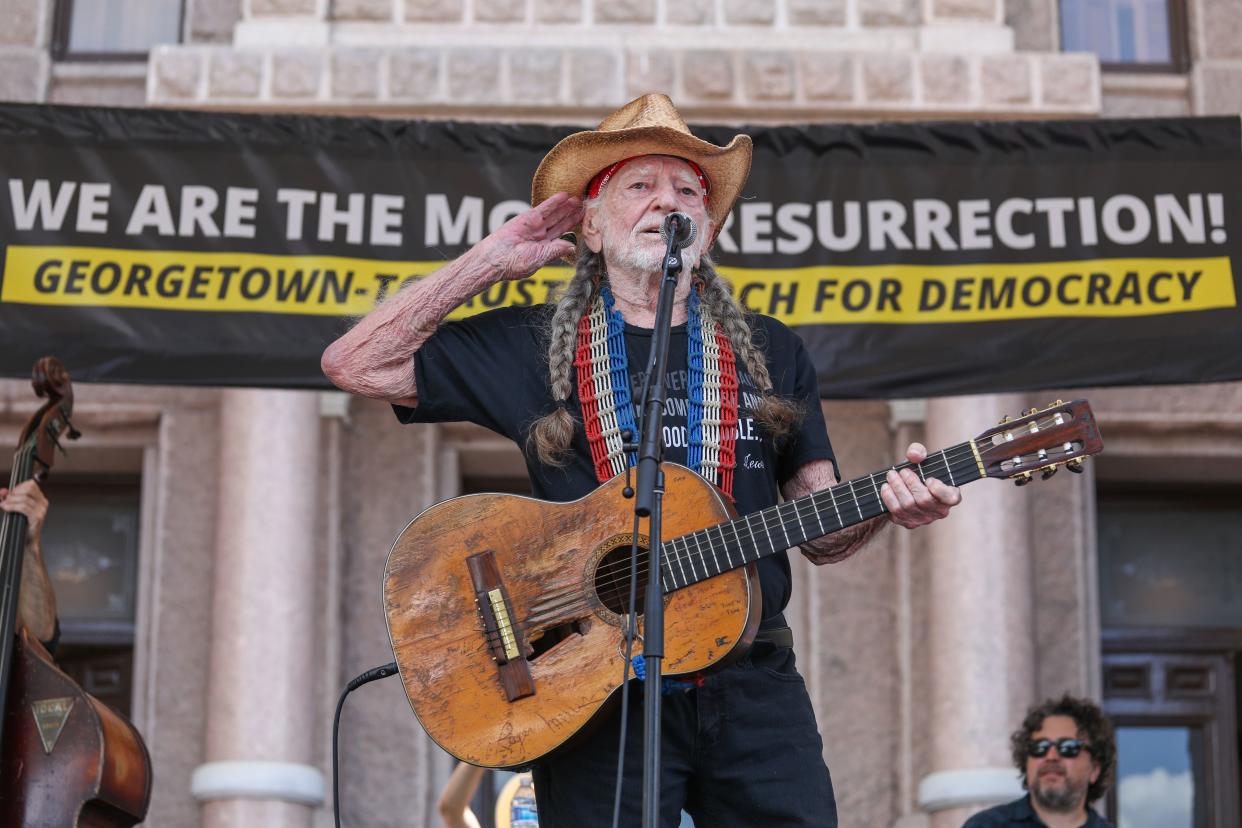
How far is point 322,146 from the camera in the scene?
6719 mm

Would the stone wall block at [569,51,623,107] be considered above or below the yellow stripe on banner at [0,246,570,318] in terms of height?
above

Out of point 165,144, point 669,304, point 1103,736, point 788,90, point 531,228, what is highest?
point 788,90

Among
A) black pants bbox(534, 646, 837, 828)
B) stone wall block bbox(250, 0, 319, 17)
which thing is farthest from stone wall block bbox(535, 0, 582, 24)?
black pants bbox(534, 646, 837, 828)

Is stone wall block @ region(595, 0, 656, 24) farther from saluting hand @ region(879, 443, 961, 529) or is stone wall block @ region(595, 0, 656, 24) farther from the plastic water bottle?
saluting hand @ region(879, 443, 961, 529)

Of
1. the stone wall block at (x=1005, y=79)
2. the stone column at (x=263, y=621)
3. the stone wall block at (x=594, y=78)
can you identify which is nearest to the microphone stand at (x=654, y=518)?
the stone column at (x=263, y=621)

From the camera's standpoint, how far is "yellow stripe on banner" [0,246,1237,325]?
6523mm

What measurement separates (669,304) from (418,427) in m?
4.38

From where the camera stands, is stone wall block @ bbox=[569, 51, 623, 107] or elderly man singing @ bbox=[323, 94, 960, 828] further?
stone wall block @ bbox=[569, 51, 623, 107]

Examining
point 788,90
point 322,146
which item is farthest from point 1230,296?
point 322,146

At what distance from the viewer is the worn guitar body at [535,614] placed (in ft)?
12.1

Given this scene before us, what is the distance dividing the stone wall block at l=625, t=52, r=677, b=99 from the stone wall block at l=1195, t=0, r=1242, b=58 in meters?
2.39

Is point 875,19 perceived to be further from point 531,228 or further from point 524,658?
point 524,658

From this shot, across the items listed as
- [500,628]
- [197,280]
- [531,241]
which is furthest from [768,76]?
[500,628]

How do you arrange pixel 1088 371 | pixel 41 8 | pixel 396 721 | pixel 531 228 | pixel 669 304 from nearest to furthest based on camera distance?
pixel 669 304 → pixel 531 228 → pixel 1088 371 → pixel 396 721 → pixel 41 8
